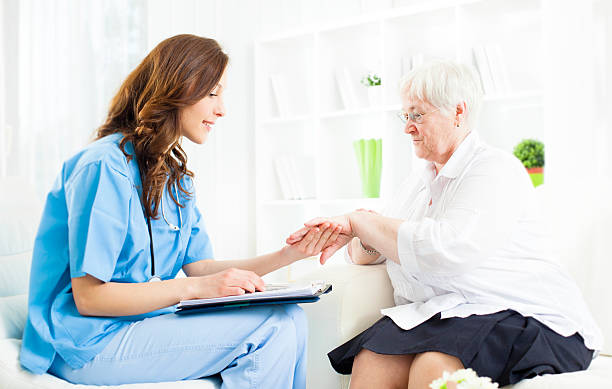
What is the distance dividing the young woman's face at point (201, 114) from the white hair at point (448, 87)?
0.57 meters

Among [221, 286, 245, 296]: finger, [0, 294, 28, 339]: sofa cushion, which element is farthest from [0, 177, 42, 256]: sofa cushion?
[221, 286, 245, 296]: finger

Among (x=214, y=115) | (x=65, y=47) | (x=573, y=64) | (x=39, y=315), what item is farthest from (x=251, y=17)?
(x=39, y=315)

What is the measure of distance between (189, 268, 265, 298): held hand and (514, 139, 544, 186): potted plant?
1979mm

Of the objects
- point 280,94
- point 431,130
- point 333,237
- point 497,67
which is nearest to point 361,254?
point 333,237

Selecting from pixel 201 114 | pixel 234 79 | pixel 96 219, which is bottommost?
pixel 96 219

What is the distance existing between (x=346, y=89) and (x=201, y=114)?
1996 mm

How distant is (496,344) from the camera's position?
140cm

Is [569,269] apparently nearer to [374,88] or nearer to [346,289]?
[346,289]

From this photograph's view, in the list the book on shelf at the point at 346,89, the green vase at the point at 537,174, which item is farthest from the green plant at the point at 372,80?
the green vase at the point at 537,174

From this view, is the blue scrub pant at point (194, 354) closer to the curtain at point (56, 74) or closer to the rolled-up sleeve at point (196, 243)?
the rolled-up sleeve at point (196, 243)

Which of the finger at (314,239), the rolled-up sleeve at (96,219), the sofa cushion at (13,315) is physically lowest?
the sofa cushion at (13,315)

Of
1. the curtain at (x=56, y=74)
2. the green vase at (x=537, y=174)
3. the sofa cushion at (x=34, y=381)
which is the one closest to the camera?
the sofa cushion at (x=34, y=381)

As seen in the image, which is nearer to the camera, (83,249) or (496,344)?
(83,249)

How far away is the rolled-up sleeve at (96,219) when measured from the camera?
4.09 feet
